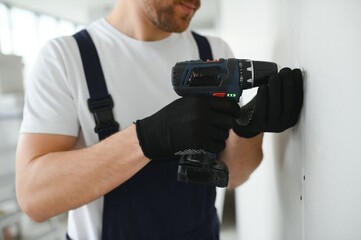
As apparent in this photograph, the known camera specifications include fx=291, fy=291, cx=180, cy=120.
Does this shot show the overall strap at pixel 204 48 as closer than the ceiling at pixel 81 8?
Yes

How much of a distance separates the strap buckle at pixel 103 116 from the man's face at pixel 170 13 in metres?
0.24

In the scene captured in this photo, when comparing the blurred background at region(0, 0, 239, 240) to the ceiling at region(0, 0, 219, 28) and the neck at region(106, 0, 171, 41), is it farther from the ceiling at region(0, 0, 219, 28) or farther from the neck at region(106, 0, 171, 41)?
the neck at region(106, 0, 171, 41)

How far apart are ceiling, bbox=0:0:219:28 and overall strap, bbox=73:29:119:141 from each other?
3198 mm

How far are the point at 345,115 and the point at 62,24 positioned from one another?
229 inches

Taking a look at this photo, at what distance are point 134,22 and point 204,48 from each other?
216mm

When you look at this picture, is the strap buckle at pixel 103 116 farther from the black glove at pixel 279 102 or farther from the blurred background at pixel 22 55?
the blurred background at pixel 22 55

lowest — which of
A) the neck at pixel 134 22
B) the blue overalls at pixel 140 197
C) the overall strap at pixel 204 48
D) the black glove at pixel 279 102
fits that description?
the blue overalls at pixel 140 197

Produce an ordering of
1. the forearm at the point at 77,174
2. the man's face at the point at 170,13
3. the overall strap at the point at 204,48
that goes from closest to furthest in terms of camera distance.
Answer: 1. the forearm at the point at 77,174
2. the man's face at the point at 170,13
3. the overall strap at the point at 204,48

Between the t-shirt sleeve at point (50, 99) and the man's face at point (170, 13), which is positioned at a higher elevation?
the man's face at point (170, 13)

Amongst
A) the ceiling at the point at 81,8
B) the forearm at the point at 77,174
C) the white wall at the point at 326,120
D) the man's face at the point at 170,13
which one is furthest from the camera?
the ceiling at the point at 81,8

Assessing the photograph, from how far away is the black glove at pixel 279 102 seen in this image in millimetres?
488

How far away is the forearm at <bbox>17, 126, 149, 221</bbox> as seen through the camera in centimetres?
62

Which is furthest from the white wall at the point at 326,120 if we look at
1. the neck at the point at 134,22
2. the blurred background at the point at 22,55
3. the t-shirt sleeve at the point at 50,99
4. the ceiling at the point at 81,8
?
the ceiling at the point at 81,8

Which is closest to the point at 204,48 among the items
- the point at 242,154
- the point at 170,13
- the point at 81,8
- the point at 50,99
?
the point at 170,13
